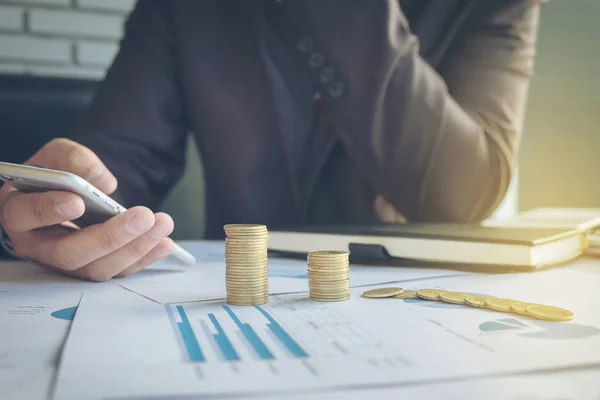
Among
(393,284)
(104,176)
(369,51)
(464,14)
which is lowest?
(393,284)

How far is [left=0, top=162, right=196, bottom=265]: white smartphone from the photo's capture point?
549 millimetres

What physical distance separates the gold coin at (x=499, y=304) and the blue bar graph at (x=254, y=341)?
205 mm

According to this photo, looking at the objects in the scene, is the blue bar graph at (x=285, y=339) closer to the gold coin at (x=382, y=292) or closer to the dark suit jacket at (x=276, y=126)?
the gold coin at (x=382, y=292)

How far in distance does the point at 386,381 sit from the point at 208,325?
6.7 inches

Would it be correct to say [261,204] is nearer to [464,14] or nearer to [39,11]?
[464,14]

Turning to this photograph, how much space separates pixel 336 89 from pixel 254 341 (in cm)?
61

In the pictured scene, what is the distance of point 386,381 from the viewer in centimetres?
31

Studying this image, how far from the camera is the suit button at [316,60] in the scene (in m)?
0.93

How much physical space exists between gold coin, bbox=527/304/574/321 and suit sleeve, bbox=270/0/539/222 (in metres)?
0.51

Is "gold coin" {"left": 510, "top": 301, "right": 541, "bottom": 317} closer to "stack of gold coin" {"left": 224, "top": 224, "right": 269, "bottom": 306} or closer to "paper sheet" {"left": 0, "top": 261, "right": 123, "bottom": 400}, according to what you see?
"stack of gold coin" {"left": 224, "top": 224, "right": 269, "bottom": 306}

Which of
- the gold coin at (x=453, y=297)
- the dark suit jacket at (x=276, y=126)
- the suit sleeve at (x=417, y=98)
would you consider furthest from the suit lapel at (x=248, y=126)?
the gold coin at (x=453, y=297)

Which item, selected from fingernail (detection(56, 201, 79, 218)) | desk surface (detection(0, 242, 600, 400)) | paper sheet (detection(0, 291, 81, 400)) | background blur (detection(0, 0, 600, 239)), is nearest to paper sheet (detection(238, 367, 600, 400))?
desk surface (detection(0, 242, 600, 400))

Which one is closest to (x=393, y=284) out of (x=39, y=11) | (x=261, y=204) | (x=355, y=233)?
(x=355, y=233)

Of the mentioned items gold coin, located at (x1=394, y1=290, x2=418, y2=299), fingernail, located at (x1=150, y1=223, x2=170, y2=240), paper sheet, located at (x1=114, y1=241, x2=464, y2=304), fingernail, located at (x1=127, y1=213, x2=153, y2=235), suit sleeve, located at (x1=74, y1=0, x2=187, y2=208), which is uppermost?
suit sleeve, located at (x1=74, y1=0, x2=187, y2=208)
